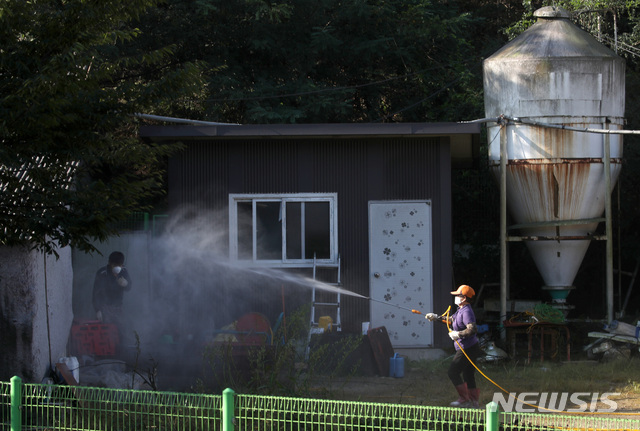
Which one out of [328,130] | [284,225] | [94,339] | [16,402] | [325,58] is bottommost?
[94,339]

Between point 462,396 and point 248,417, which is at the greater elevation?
point 248,417

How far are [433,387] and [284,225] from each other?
12.7 ft

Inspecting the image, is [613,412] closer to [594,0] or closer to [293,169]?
[293,169]

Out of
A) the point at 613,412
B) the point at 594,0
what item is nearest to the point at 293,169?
the point at 613,412

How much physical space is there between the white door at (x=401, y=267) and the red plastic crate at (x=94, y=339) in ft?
14.0

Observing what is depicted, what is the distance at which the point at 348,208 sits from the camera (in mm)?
12609

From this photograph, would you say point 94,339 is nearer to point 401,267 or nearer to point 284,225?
point 284,225

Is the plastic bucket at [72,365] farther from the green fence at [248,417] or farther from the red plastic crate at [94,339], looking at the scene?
the green fence at [248,417]

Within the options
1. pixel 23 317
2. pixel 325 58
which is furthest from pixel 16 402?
pixel 325 58

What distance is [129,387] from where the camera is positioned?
9500mm

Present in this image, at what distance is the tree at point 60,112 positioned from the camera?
23.7 ft

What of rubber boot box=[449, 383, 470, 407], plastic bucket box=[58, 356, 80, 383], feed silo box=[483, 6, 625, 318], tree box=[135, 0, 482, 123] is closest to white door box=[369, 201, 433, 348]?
feed silo box=[483, 6, 625, 318]

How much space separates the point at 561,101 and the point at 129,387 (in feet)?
28.9

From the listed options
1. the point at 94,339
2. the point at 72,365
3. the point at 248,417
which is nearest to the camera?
the point at 248,417
